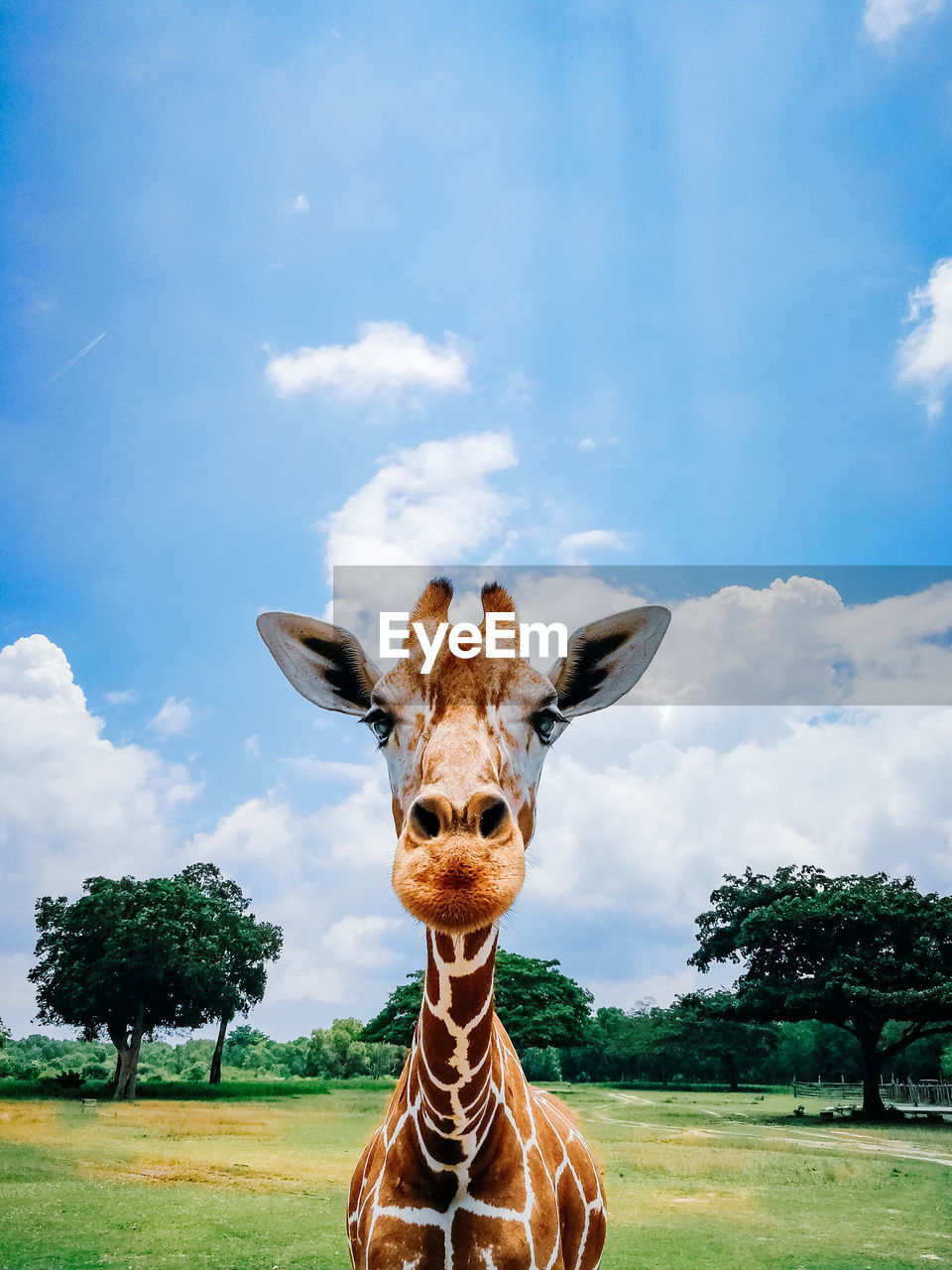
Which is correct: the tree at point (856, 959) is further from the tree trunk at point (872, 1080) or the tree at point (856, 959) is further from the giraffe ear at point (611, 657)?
the giraffe ear at point (611, 657)

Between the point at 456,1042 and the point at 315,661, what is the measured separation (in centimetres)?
245

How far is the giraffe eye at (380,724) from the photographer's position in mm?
4484

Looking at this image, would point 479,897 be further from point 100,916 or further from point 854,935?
point 100,916

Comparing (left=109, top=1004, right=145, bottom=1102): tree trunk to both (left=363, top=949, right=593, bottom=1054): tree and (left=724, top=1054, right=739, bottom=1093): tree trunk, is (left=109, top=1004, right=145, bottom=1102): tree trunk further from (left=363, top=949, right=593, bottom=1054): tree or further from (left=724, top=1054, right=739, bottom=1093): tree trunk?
(left=724, top=1054, right=739, bottom=1093): tree trunk

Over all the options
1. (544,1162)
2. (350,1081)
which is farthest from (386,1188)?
(350,1081)

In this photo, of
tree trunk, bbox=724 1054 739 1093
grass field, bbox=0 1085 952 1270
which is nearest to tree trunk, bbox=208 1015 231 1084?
grass field, bbox=0 1085 952 1270

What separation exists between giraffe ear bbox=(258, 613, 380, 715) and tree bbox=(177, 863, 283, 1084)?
1772 inches

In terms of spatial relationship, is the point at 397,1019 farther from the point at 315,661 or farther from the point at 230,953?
the point at 315,661

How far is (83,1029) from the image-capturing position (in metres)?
45.8

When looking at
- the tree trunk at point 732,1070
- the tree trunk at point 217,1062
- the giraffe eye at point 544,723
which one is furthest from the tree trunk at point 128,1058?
the giraffe eye at point 544,723

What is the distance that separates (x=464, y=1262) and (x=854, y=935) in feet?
141

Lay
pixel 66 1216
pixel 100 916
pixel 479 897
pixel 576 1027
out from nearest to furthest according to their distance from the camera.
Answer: pixel 479 897, pixel 66 1216, pixel 576 1027, pixel 100 916

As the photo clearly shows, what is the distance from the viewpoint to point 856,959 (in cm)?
3994

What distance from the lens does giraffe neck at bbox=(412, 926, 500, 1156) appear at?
13.9ft
